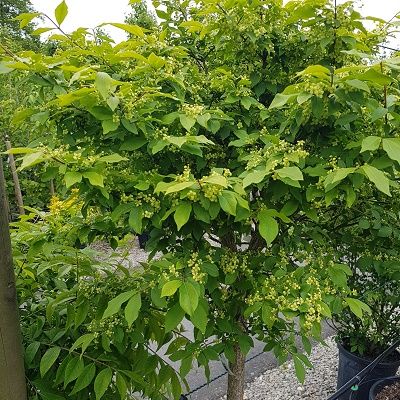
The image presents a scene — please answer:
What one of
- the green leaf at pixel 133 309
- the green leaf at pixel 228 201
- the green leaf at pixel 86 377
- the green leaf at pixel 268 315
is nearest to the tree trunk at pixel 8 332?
the green leaf at pixel 86 377

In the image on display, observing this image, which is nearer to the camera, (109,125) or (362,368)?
(109,125)

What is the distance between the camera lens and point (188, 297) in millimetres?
975

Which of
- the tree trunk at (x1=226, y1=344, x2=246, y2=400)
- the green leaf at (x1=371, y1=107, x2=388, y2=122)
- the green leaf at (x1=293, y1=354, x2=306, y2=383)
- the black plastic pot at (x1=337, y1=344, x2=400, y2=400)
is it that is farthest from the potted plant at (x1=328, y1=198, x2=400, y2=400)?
the green leaf at (x1=371, y1=107, x2=388, y2=122)

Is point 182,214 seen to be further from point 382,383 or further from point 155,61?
point 382,383

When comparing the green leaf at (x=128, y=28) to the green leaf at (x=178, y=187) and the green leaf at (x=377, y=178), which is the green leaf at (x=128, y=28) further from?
the green leaf at (x=377, y=178)

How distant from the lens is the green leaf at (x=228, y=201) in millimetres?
978

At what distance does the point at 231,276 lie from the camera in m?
1.32

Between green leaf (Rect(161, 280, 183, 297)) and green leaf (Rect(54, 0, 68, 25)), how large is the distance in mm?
782

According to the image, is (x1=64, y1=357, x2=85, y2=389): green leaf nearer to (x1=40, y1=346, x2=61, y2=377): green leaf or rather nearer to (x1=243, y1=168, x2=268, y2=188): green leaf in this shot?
(x1=40, y1=346, x2=61, y2=377): green leaf

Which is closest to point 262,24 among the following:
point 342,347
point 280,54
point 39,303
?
point 280,54

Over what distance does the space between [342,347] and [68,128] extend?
8.02ft

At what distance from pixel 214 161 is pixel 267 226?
482 mm

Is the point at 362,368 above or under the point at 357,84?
under

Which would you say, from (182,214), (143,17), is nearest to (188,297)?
(182,214)
